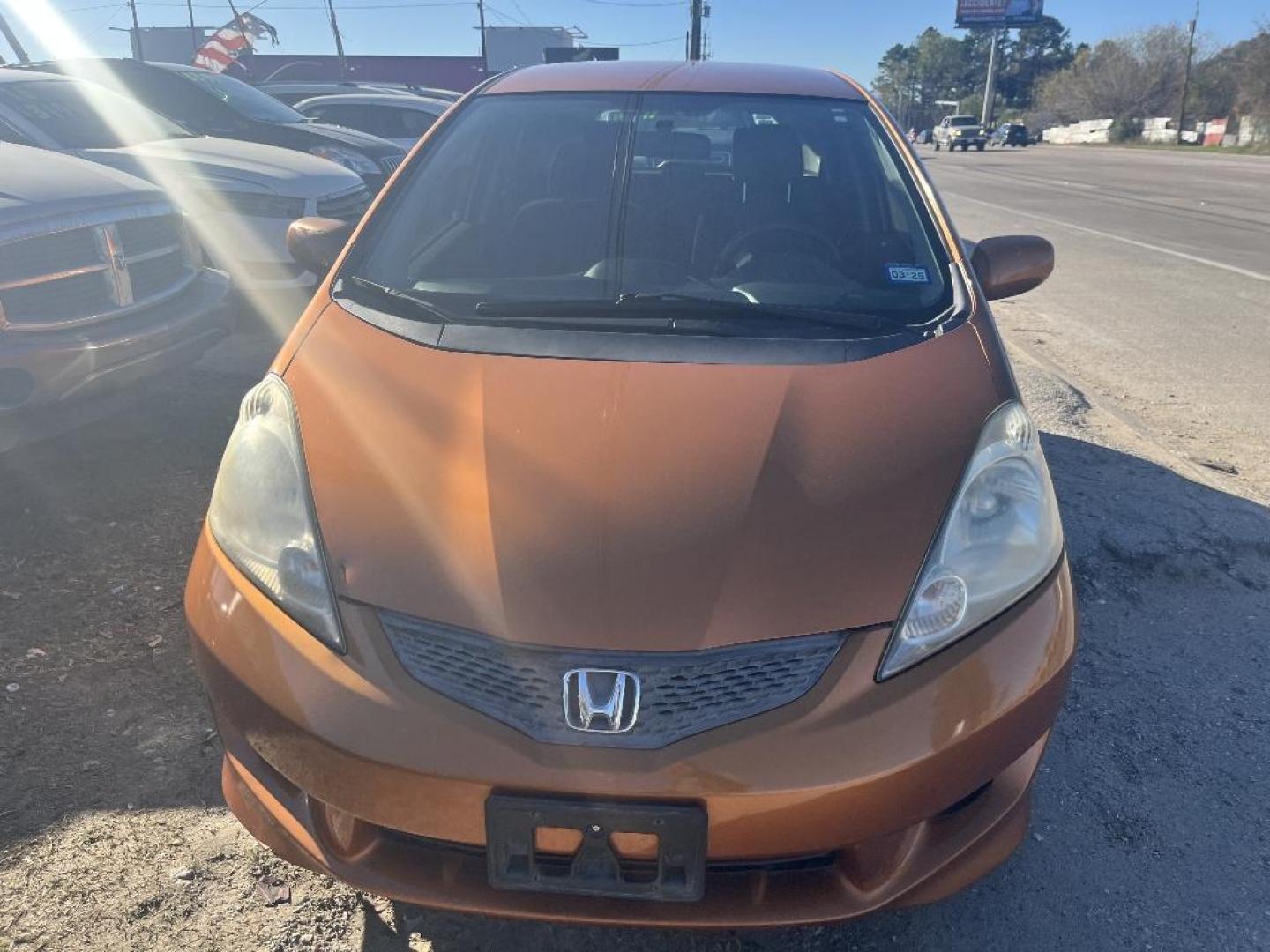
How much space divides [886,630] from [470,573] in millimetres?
692

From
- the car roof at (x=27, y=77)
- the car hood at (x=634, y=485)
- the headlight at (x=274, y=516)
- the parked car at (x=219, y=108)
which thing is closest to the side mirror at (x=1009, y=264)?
the car hood at (x=634, y=485)

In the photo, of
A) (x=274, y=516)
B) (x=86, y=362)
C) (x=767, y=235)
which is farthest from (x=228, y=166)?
(x=274, y=516)

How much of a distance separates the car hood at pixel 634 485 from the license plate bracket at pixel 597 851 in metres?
0.25

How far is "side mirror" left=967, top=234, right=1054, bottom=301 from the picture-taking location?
2.84 m

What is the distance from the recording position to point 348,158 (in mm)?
8641

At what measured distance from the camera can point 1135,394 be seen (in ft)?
18.3

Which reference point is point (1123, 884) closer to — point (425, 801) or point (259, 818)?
point (425, 801)

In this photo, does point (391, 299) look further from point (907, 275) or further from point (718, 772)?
point (718, 772)

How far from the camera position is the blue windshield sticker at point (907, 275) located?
255cm

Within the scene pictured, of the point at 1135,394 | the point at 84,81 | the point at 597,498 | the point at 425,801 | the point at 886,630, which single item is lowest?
the point at 1135,394

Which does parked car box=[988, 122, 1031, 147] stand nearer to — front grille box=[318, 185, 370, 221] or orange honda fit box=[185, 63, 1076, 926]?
front grille box=[318, 185, 370, 221]

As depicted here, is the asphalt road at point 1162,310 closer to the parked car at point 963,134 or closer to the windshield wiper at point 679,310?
the windshield wiper at point 679,310

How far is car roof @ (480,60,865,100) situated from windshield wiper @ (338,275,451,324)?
3.27 feet

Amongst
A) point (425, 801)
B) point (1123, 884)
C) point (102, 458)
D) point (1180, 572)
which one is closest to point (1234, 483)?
point (1180, 572)
